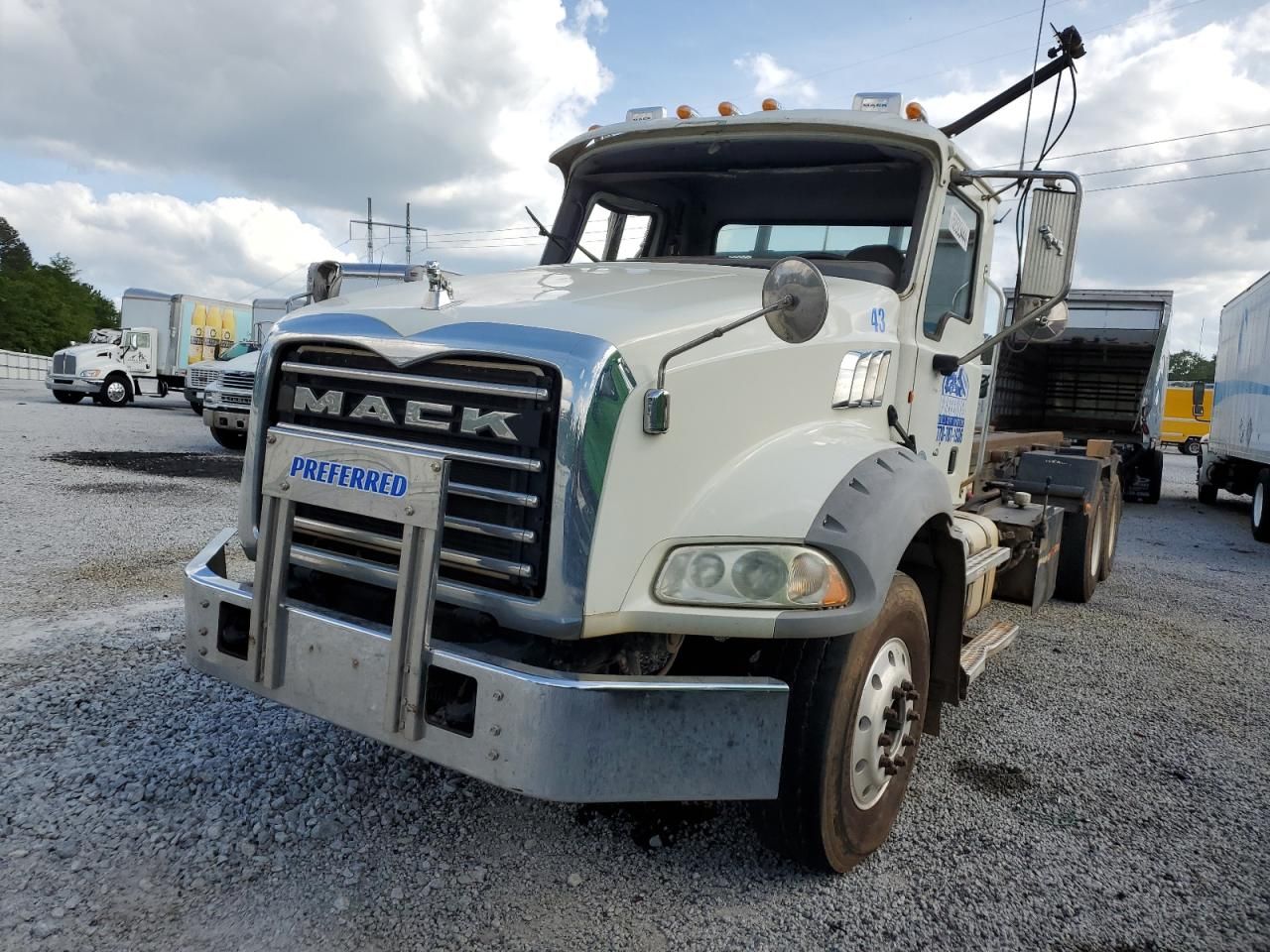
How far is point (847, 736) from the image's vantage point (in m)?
2.86

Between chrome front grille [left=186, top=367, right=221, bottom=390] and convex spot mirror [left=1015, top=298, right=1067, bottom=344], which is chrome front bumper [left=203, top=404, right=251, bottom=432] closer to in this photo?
chrome front grille [left=186, top=367, right=221, bottom=390]

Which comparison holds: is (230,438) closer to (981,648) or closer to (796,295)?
(981,648)

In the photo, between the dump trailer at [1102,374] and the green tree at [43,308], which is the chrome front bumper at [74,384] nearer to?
the dump trailer at [1102,374]

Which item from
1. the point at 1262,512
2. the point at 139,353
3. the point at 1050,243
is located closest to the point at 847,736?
the point at 1050,243

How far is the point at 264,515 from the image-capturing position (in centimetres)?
274

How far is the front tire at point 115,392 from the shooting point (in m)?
25.0

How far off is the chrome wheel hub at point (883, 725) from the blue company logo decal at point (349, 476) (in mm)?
1556

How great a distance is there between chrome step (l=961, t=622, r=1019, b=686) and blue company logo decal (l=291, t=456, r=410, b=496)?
226cm

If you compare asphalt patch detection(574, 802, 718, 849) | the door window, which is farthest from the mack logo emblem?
the door window

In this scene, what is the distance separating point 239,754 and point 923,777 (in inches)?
107

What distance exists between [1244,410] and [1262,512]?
1770 millimetres

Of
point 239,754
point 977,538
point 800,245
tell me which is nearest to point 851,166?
point 800,245

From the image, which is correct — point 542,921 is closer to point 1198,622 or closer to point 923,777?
point 923,777

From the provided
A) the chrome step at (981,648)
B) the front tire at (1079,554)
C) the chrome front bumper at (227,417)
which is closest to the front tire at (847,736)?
the chrome step at (981,648)
